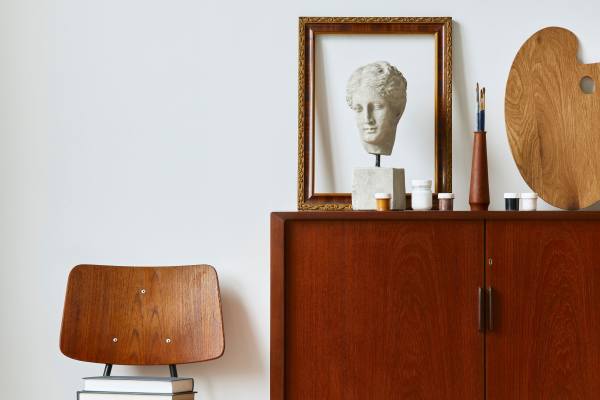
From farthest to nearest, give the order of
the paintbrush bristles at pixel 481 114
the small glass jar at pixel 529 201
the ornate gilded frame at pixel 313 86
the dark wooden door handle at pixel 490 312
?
the ornate gilded frame at pixel 313 86
the paintbrush bristles at pixel 481 114
the small glass jar at pixel 529 201
the dark wooden door handle at pixel 490 312

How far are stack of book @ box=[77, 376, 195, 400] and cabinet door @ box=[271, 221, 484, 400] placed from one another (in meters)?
0.36

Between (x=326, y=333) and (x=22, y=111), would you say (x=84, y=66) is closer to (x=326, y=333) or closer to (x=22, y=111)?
(x=22, y=111)

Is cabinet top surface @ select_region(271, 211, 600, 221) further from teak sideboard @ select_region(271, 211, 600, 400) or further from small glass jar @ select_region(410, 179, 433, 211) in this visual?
small glass jar @ select_region(410, 179, 433, 211)

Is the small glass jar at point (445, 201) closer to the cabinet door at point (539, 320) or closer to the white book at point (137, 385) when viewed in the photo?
the cabinet door at point (539, 320)

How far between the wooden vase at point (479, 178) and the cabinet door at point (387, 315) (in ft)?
0.70

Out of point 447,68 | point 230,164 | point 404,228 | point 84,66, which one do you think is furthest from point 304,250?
point 84,66

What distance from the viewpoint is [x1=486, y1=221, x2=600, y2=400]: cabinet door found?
2258 mm

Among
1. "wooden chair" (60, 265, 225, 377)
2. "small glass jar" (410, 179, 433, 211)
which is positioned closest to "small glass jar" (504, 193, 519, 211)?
"small glass jar" (410, 179, 433, 211)

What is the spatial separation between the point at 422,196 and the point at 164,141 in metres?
1.00

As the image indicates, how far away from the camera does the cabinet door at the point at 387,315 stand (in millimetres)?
2260

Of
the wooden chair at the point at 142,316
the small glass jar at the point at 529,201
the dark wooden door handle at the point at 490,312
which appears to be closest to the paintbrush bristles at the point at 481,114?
the small glass jar at the point at 529,201

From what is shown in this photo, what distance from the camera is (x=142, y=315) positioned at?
2.63m

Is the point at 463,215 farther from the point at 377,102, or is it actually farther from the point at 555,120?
the point at 555,120

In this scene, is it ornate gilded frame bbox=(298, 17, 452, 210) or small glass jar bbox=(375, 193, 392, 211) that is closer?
small glass jar bbox=(375, 193, 392, 211)
